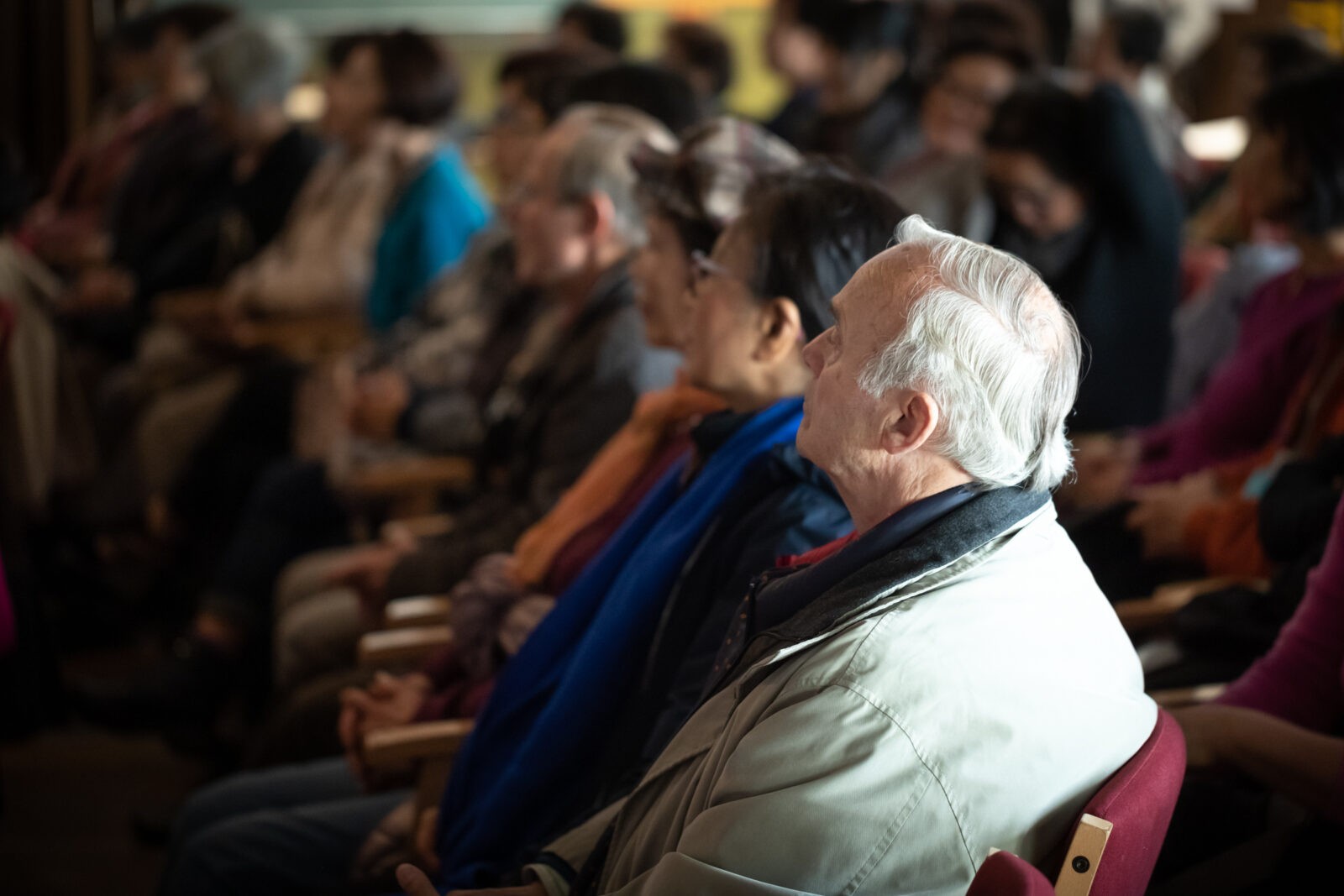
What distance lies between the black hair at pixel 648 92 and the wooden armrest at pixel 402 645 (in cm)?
128

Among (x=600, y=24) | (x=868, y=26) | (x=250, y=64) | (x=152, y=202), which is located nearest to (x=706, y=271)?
(x=868, y=26)

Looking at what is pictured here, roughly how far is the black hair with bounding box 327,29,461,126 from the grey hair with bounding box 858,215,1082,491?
305cm

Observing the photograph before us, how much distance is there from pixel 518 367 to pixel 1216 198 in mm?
2470

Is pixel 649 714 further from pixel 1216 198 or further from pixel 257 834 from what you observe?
pixel 1216 198

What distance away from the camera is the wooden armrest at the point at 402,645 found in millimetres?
2152

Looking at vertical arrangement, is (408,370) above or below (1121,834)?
below

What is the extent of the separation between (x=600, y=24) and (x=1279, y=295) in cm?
321

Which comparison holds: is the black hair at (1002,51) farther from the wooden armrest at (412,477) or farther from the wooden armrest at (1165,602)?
the wooden armrest at (1165,602)

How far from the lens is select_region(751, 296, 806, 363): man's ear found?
158cm

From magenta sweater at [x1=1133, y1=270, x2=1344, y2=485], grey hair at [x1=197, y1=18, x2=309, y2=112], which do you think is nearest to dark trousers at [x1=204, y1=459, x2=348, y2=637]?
grey hair at [x1=197, y1=18, x2=309, y2=112]

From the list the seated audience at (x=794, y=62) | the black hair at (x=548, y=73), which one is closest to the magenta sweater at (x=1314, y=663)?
the black hair at (x=548, y=73)

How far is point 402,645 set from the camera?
7.11 ft

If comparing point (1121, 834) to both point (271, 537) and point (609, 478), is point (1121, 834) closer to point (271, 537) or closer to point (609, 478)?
point (609, 478)

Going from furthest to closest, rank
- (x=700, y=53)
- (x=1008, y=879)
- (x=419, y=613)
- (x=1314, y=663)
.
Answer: (x=700, y=53) < (x=419, y=613) < (x=1314, y=663) < (x=1008, y=879)
